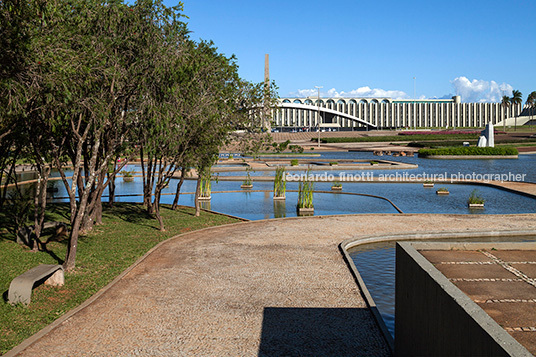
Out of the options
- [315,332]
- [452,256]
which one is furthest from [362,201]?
[452,256]

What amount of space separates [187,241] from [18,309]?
23.7 feet

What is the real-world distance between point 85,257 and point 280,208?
12.1 m

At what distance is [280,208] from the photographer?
82.4 ft

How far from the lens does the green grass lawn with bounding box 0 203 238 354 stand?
9.83 m

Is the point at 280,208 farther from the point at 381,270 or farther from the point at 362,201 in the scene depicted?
the point at 381,270

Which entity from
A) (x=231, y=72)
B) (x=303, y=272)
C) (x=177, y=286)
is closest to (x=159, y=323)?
(x=177, y=286)

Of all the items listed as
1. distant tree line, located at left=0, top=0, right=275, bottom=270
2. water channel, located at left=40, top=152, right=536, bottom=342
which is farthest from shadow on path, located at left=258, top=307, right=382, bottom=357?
distant tree line, located at left=0, top=0, right=275, bottom=270

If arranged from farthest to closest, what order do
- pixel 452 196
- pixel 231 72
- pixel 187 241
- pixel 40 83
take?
1. pixel 452 196
2. pixel 231 72
3. pixel 187 241
4. pixel 40 83

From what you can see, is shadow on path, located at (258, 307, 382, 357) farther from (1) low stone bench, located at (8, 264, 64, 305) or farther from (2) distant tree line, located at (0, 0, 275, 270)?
(2) distant tree line, located at (0, 0, 275, 270)

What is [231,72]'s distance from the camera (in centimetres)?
2105

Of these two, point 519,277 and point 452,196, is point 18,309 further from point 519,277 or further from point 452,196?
point 452,196

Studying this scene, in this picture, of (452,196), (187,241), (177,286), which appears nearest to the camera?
(177,286)

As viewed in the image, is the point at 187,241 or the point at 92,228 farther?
the point at 92,228

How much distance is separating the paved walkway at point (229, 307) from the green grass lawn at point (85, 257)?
1.49 ft
